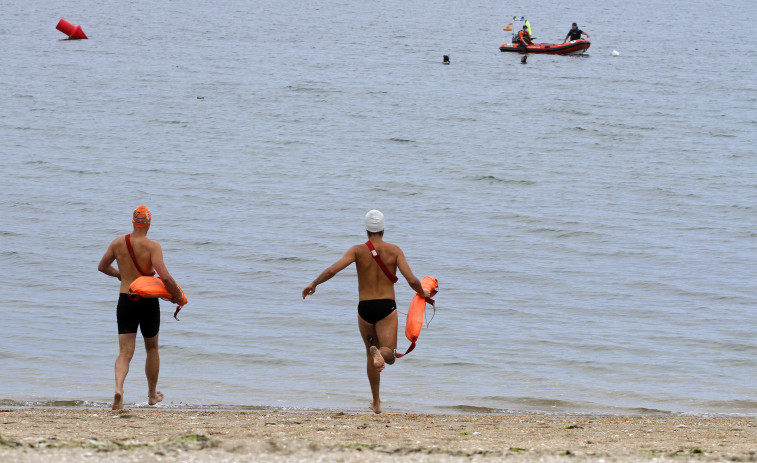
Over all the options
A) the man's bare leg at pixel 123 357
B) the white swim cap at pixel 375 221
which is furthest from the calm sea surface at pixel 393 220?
the white swim cap at pixel 375 221

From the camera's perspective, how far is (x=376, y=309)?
7.36 m

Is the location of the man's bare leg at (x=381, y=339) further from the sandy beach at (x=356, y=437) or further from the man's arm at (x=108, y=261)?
the man's arm at (x=108, y=261)

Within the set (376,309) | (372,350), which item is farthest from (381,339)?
(376,309)

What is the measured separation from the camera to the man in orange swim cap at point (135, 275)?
284 inches

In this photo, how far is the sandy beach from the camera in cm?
529

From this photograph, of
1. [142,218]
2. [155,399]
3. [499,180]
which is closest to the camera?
[142,218]

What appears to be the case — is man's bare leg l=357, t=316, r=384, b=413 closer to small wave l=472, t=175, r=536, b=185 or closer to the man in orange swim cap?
the man in orange swim cap

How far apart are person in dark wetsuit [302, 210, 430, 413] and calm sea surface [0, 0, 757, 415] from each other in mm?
1708

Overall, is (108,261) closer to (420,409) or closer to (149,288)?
(149,288)

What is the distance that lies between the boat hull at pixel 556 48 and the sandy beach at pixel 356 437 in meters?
39.8

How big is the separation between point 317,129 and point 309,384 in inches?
812

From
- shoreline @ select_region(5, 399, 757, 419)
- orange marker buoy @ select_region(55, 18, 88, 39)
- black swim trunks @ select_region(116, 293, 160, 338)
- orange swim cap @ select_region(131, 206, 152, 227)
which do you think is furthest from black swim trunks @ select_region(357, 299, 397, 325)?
orange marker buoy @ select_region(55, 18, 88, 39)

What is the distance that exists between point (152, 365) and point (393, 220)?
1077 centimetres

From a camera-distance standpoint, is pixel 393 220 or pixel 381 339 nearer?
pixel 381 339
